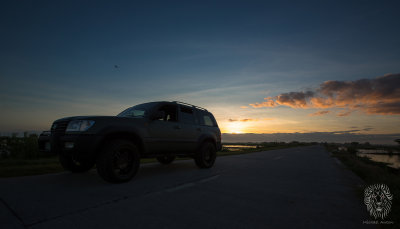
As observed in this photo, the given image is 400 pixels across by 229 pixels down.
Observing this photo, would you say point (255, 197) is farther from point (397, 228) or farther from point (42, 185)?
point (42, 185)

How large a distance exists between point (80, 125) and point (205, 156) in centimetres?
449

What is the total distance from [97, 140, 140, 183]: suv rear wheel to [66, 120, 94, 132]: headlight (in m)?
0.62

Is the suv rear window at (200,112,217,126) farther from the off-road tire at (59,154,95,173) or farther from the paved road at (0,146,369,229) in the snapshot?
the off-road tire at (59,154,95,173)

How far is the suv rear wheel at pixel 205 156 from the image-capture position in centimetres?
751

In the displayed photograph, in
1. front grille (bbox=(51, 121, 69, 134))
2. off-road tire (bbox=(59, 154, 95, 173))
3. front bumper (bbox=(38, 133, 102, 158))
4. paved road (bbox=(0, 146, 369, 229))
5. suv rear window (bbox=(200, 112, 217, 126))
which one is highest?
suv rear window (bbox=(200, 112, 217, 126))

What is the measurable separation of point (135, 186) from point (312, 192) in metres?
3.79

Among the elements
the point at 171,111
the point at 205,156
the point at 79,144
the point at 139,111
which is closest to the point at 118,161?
the point at 79,144

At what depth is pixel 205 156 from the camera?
7.80m

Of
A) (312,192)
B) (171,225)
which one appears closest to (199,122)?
(312,192)

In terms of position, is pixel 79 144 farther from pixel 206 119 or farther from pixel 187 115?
pixel 206 119

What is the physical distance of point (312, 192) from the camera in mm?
4445

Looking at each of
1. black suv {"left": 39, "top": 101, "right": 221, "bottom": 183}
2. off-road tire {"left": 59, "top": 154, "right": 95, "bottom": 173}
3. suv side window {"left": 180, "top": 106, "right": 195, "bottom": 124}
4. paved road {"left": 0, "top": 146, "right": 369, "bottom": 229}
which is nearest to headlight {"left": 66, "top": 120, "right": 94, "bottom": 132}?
black suv {"left": 39, "top": 101, "right": 221, "bottom": 183}

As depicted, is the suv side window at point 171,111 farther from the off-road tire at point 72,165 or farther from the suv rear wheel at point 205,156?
the off-road tire at point 72,165

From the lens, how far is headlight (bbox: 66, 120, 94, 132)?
4584 mm
